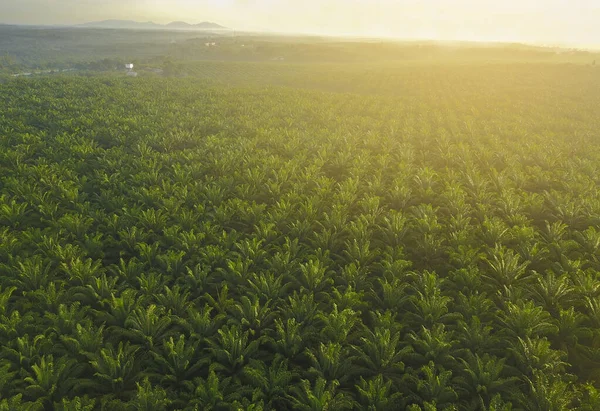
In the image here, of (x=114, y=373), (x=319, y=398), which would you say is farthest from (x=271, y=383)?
(x=114, y=373)

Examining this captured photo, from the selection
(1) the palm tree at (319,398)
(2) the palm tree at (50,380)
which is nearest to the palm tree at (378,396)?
(1) the palm tree at (319,398)

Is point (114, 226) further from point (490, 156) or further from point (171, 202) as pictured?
point (490, 156)

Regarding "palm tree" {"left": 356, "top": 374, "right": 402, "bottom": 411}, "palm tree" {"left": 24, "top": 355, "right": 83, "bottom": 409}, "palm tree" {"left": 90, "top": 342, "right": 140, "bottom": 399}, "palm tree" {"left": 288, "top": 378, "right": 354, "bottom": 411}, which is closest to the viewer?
"palm tree" {"left": 288, "top": 378, "right": 354, "bottom": 411}

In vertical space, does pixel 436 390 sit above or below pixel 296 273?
below

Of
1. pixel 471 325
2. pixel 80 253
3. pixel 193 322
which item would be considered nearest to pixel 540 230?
pixel 471 325

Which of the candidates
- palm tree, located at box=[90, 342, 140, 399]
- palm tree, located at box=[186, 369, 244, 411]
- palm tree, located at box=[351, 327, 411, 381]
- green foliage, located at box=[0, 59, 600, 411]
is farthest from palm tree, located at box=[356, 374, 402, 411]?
palm tree, located at box=[90, 342, 140, 399]

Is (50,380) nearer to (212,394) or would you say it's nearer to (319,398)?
(212,394)

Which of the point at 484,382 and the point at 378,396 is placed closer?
the point at 378,396

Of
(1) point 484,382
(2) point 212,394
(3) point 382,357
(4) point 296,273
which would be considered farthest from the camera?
(4) point 296,273

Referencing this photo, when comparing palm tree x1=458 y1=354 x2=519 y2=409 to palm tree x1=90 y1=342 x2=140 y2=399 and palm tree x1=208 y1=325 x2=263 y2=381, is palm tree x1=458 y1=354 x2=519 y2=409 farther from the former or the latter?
palm tree x1=90 y1=342 x2=140 y2=399

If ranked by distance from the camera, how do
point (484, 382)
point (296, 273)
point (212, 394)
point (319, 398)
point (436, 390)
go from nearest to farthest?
point (319, 398) → point (212, 394) → point (436, 390) → point (484, 382) → point (296, 273)

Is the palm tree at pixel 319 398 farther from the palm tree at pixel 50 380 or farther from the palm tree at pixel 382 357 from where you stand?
the palm tree at pixel 50 380
